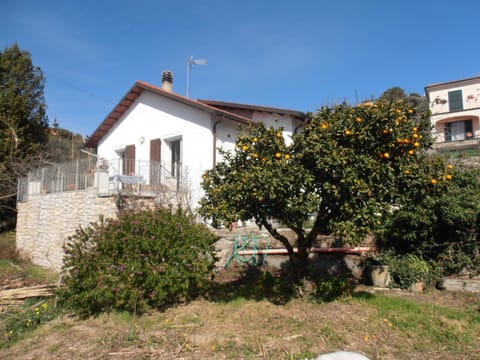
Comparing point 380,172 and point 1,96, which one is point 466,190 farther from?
point 1,96

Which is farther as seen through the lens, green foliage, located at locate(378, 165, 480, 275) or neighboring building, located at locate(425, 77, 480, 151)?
neighboring building, located at locate(425, 77, 480, 151)

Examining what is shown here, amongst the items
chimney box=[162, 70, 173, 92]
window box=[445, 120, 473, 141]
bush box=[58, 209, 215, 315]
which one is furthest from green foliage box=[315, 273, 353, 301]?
window box=[445, 120, 473, 141]

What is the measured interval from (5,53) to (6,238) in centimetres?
930

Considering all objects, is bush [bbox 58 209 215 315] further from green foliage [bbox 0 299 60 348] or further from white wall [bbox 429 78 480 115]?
white wall [bbox 429 78 480 115]

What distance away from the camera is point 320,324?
4742 millimetres

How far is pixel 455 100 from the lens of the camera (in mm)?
27266

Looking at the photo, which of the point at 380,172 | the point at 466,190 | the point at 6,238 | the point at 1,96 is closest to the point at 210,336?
the point at 380,172

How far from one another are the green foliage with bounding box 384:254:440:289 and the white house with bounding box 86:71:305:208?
4.59 m

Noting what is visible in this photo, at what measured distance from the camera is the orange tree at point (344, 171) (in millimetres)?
4492

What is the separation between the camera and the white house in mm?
10305

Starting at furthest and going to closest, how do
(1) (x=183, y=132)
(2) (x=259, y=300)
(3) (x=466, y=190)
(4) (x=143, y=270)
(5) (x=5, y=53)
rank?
(5) (x=5, y=53), (1) (x=183, y=132), (3) (x=466, y=190), (2) (x=259, y=300), (4) (x=143, y=270)

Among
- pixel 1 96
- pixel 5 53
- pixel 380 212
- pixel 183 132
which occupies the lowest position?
pixel 380 212

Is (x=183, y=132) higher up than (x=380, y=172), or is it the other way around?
(x=183, y=132)

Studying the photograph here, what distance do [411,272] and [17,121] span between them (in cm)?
1765
